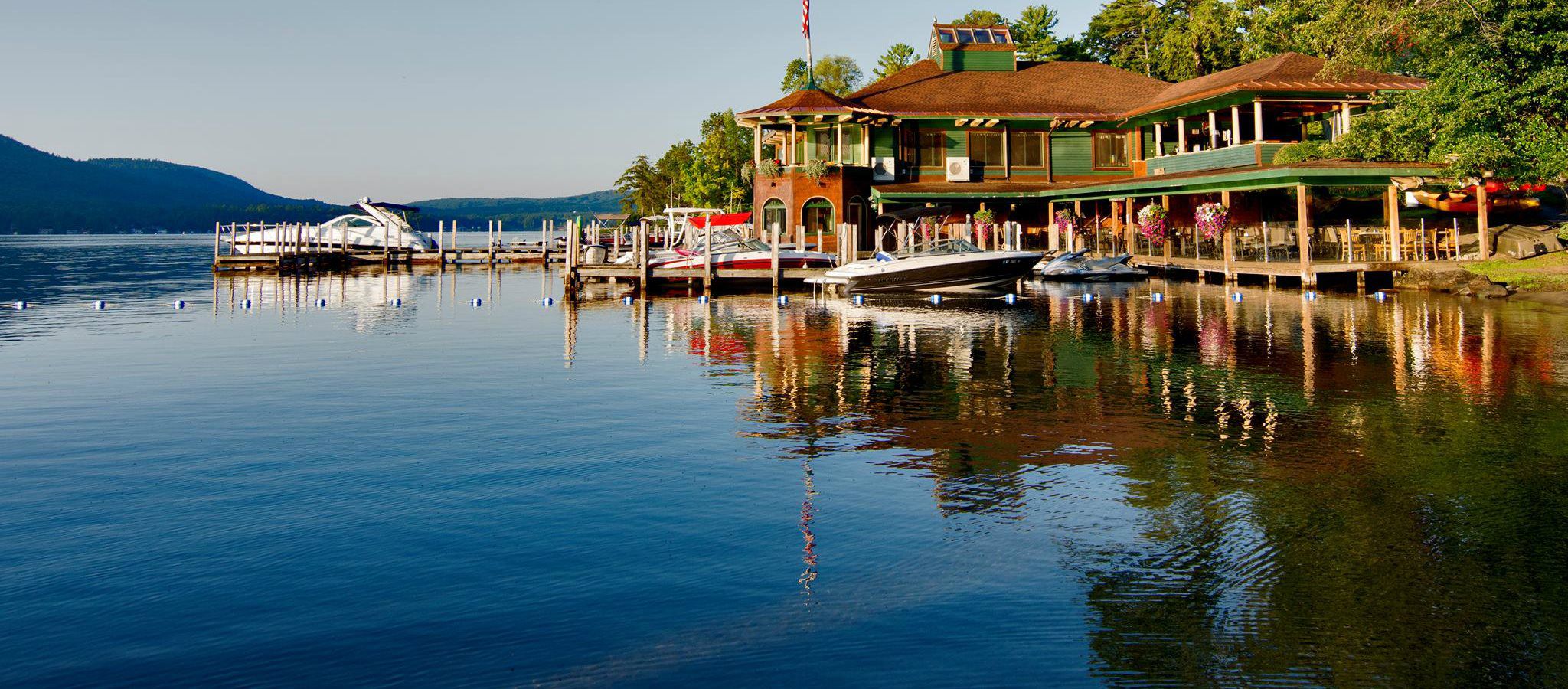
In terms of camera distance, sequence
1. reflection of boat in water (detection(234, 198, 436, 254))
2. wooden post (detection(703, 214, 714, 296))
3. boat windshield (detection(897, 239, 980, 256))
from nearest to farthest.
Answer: boat windshield (detection(897, 239, 980, 256))
wooden post (detection(703, 214, 714, 296))
reflection of boat in water (detection(234, 198, 436, 254))

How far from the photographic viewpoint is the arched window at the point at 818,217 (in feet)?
165

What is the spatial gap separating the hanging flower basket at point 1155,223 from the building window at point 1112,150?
8.96 meters

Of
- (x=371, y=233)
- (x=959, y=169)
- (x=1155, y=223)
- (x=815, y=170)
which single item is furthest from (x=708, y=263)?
(x=371, y=233)

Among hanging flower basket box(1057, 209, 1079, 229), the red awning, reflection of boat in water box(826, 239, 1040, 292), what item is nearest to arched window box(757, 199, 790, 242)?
the red awning

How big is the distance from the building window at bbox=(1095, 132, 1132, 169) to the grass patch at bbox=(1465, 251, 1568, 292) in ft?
68.4

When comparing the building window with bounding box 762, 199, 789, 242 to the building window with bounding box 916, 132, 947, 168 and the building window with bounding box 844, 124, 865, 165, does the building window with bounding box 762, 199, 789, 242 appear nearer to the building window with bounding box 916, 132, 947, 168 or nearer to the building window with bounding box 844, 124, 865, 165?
the building window with bounding box 844, 124, 865, 165

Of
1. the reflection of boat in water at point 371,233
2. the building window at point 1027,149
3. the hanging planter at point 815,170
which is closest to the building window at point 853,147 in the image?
the hanging planter at point 815,170

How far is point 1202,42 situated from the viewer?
63375 mm

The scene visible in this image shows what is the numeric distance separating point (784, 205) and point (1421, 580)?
43.5 meters

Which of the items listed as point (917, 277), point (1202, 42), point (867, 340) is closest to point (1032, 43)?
point (1202, 42)

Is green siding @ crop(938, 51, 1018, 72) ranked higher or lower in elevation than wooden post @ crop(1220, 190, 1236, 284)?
higher

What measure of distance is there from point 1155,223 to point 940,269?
11.8m

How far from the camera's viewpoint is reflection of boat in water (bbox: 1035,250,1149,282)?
4222 cm

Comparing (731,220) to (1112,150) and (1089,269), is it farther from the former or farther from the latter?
(1112,150)
